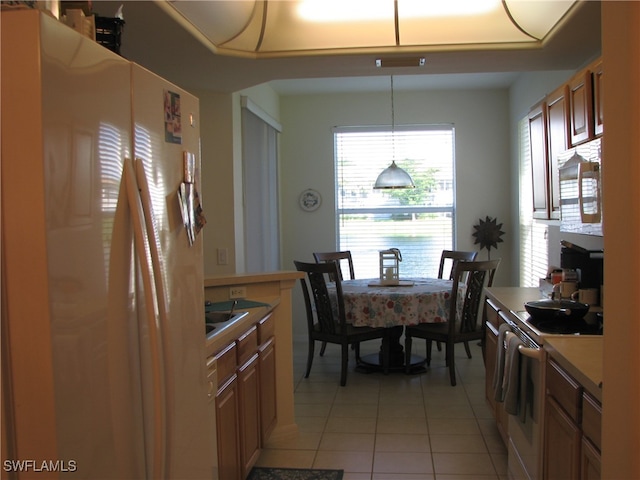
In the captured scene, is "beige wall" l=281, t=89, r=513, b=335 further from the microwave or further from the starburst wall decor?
the microwave

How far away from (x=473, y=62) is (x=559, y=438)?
2.40 meters

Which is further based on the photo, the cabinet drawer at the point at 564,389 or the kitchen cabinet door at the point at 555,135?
the kitchen cabinet door at the point at 555,135

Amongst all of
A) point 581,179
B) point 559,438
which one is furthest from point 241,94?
point 559,438

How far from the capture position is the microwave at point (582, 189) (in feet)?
7.95

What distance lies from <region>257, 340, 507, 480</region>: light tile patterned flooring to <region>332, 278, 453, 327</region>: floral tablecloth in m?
0.51

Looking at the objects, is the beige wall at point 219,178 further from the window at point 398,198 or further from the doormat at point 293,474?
the window at point 398,198

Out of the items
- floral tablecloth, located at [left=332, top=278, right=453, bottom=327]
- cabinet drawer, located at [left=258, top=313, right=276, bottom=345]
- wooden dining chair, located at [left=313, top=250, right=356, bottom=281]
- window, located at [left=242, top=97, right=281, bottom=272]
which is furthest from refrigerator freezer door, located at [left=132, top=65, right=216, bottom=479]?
wooden dining chair, located at [left=313, top=250, right=356, bottom=281]

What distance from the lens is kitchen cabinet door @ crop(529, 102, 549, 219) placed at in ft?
11.6

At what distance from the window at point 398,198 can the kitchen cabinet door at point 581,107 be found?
11.5 ft

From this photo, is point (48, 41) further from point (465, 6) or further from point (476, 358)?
point (476, 358)

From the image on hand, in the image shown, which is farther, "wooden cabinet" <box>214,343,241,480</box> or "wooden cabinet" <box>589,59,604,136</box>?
"wooden cabinet" <box>589,59,604,136</box>

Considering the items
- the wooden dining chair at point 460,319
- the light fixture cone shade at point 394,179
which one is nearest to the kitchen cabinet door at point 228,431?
the wooden dining chair at point 460,319

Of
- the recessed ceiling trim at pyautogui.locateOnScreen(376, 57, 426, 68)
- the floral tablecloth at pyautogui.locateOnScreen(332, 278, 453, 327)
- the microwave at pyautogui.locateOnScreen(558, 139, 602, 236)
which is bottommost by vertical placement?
the floral tablecloth at pyautogui.locateOnScreen(332, 278, 453, 327)

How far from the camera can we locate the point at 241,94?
4973mm
